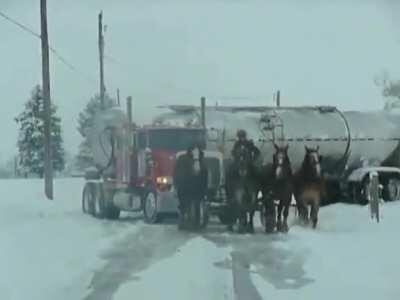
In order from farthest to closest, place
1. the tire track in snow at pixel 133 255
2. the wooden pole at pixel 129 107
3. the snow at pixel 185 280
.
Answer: the wooden pole at pixel 129 107
the tire track in snow at pixel 133 255
the snow at pixel 185 280

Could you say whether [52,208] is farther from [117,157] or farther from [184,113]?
[117,157]

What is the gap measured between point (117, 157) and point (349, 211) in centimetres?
408

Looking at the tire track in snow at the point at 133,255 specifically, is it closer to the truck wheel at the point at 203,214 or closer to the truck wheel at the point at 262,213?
the truck wheel at the point at 203,214

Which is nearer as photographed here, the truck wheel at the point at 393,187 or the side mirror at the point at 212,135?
the side mirror at the point at 212,135

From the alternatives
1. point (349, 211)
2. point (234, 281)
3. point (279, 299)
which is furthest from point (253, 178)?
point (279, 299)

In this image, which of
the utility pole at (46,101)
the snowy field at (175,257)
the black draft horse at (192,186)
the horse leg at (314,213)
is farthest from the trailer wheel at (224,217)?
the utility pole at (46,101)

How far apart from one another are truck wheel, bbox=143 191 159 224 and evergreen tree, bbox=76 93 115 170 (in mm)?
2590


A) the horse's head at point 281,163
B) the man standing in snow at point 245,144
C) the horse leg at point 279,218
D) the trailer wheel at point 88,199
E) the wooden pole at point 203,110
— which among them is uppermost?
the wooden pole at point 203,110

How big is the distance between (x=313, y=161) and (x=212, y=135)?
1.40 metres

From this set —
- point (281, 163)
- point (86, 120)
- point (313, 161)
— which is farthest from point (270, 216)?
point (86, 120)

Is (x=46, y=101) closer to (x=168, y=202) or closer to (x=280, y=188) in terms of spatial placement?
(x=280, y=188)

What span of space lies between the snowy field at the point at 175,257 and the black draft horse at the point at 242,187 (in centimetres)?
28

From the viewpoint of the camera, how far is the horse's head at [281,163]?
39.9 ft

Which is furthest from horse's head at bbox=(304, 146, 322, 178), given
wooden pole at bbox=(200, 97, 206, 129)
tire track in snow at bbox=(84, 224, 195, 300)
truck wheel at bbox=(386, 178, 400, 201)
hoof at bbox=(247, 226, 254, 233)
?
tire track in snow at bbox=(84, 224, 195, 300)
